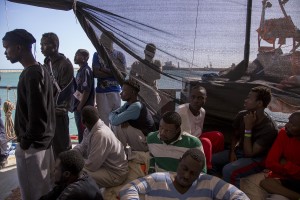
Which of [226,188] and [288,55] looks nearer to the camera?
[226,188]

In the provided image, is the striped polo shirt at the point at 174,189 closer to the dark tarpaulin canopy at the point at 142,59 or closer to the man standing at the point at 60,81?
the dark tarpaulin canopy at the point at 142,59

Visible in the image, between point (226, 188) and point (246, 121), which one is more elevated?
point (246, 121)

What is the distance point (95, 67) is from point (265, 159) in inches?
93.3

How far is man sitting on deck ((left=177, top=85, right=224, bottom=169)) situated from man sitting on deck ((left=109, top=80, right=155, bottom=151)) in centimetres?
38

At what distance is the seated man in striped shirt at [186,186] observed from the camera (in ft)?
6.67

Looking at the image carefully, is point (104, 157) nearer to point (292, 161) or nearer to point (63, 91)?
point (63, 91)

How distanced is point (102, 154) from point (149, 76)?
0.97 meters

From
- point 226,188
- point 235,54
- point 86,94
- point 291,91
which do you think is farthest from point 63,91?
point 291,91

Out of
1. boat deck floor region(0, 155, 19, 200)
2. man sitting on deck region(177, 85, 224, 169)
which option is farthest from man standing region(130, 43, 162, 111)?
boat deck floor region(0, 155, 19, 200)

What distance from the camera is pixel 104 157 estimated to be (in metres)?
2.80

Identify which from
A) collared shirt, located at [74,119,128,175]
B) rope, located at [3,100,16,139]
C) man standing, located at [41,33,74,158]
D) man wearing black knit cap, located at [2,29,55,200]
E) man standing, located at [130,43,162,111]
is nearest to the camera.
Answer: man wearing black knit cap, located at [2,29,55,200]

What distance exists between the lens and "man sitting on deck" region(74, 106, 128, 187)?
2.75 m

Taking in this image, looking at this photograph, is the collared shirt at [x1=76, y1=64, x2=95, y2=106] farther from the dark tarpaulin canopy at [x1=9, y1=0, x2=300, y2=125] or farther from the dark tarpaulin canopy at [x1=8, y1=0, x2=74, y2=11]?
the dark tarpaulin canopy at [x1=8, y1=0, x2=74, y2=11]

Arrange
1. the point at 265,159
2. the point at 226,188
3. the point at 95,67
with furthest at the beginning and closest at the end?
the point at 95,67 < the point at 265,159 < the point at 226,188
